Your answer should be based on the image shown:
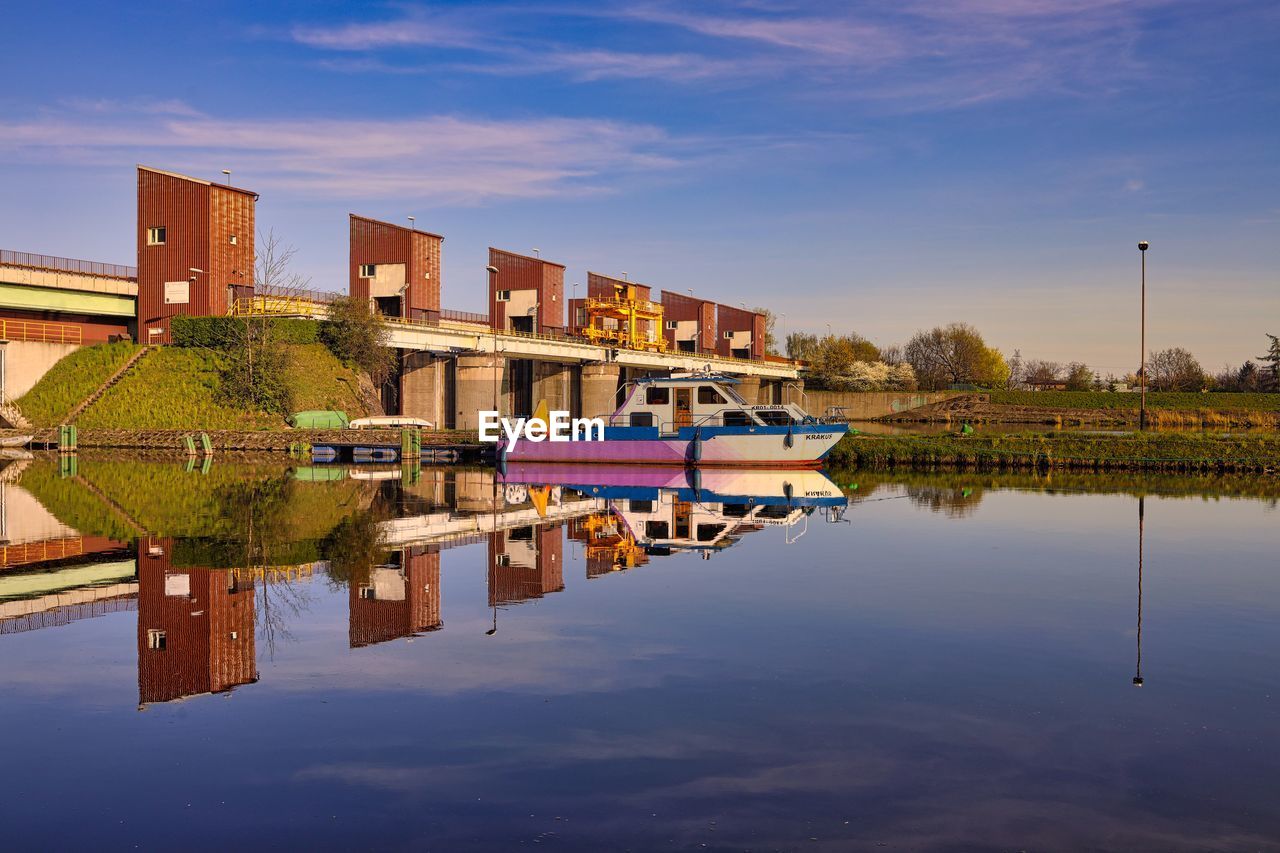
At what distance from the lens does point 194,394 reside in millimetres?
55250

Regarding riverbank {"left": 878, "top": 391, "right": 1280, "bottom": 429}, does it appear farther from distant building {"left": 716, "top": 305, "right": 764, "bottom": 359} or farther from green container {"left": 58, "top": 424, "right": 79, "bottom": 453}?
green container {"left": 58, "top": 424, "right": 79, "bottom": 453}

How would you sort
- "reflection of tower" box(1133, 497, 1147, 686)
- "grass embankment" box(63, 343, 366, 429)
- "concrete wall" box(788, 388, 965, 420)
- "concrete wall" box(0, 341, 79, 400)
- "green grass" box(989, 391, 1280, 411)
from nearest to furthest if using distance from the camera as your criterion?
"reflection of tower" box(1133, 497, 1147, 686)
"grass embankment" box(63, 343, 366, 429)
"concrete wall" box(0, 341, 79, 400)
"green grass" box(989, 391, 1280, 411)
"concrete wall" box(788, 388, 965, 420)

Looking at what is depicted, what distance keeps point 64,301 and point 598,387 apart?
3588 cm

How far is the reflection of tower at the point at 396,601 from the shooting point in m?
12.2

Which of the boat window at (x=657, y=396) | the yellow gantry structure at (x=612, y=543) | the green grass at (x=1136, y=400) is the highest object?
the green grass at (x=1136, y=400)

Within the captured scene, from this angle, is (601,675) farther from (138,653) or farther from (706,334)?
(706,334)

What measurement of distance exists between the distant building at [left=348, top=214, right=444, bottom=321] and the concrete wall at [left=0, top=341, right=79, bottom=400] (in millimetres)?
17710

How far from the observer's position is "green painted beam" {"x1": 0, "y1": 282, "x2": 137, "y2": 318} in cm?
5619

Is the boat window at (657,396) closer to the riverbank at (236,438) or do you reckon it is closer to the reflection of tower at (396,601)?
the riverbank at (236,438)

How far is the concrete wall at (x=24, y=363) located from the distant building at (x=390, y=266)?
1771 centimetres

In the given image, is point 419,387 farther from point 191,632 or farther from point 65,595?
point 191,632

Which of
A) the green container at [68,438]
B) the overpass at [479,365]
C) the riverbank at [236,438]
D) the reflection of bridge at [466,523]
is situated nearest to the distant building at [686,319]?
the overpass at [479,365]

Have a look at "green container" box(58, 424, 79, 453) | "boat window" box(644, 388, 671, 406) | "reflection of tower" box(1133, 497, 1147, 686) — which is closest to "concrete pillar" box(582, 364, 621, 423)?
"green container" box(58, 424, 79, 453)

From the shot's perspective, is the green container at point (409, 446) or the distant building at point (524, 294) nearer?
the green container at point (409, 446)
